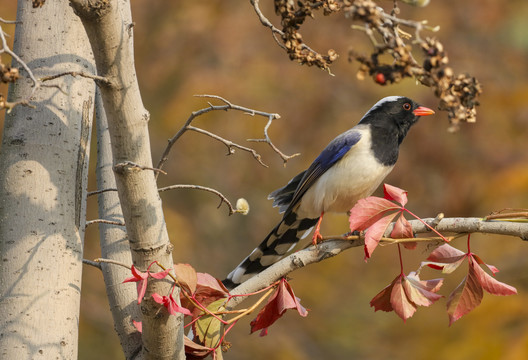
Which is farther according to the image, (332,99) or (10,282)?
(332,99)

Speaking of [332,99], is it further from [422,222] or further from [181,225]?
[422,222]

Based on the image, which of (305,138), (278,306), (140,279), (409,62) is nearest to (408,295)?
(278,306)

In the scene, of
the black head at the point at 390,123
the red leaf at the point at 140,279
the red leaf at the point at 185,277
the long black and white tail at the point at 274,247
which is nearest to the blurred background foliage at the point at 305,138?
the black head at the point at 390,123

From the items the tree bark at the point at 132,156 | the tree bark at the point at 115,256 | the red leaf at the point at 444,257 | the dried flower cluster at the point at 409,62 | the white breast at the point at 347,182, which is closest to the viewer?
the dried flower cluster at the point at 409,62

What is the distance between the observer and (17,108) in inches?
92.7

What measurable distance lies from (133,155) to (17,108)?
0.67 metres

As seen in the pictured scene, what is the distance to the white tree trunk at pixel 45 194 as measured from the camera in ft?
7.06

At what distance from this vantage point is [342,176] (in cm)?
364

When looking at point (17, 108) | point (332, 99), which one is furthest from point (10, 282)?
point (332, 99)

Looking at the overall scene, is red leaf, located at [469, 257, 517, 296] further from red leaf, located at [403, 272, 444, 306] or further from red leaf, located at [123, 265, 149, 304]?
red leaf, located at [123, 265, 149, 304]

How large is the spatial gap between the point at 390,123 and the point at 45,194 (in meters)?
2.22

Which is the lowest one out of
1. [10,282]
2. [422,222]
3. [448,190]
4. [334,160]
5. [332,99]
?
[448,190]

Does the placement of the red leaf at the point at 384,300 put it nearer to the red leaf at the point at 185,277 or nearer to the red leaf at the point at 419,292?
the red leaf at the point at 419,292

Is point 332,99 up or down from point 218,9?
down
